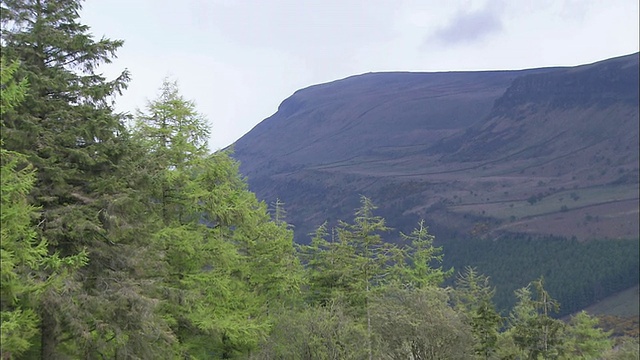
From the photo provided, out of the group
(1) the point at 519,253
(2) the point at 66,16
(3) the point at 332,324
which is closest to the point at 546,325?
(3) the point at 332,324

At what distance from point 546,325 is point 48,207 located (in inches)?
704

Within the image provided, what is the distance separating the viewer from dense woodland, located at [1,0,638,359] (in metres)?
9.12

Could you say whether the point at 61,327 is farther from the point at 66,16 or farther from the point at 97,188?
the point at 66,16

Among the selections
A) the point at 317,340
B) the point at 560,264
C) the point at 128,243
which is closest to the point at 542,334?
the point at 317,340

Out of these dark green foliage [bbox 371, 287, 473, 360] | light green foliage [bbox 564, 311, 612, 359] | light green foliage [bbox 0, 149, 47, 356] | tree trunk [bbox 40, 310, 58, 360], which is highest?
light green foliage [bbox 0, 149, 47, 356]

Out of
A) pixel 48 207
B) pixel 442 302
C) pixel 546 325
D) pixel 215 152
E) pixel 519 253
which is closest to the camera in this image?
pixel 48 207

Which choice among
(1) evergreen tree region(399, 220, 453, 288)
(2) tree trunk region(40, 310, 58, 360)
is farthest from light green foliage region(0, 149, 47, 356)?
(1) evergreen tree region(399, 220, 453, 288)

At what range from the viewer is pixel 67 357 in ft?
34.3

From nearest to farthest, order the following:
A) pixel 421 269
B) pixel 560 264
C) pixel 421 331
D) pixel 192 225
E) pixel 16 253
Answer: pixel 16 253
pixel 192 225
pixel 421 331
pixel 421 269
pixel 560 264

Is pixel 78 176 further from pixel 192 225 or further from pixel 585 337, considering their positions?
pixel 585 337

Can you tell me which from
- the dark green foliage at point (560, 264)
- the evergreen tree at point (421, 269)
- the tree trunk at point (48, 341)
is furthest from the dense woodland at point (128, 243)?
the dark green foliage at point (560, 264)

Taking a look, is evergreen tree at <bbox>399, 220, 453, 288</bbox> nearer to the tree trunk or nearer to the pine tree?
the tree trunk

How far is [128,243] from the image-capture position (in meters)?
11.2

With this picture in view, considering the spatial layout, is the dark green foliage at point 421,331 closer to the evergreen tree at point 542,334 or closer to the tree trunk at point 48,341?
the evergreen tree at point 542,334
